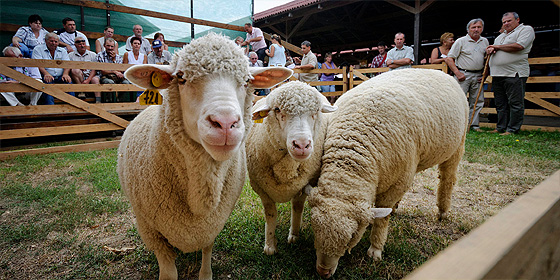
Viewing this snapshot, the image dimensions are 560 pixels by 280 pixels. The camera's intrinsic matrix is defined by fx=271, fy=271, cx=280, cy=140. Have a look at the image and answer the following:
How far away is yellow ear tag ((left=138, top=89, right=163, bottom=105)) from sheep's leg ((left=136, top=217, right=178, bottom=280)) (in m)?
0.77

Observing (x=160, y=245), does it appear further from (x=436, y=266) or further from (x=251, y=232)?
(x=436, y=266)

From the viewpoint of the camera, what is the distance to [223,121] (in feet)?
4.07

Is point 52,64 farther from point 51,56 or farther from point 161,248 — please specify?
point 161,248

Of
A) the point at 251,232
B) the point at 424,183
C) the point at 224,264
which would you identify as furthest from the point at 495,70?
the point at 224,264

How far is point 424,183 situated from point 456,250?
12.5 ft

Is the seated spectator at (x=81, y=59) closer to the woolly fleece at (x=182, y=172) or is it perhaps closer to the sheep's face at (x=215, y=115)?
the woolly fleece at (x=182, y=172)

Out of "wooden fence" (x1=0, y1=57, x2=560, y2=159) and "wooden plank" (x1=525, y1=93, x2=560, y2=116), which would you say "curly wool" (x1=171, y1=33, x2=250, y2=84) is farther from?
"wooden plank" (x1=525, y1=93, x2=560, y2=116)

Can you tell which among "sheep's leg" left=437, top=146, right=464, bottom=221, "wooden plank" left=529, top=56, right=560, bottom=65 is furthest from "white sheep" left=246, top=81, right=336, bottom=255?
"wooden plank" left=529, top=56, right=560, bottom=65

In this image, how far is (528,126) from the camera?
6.65 metres

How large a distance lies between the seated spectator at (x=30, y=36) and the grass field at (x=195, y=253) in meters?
3.79

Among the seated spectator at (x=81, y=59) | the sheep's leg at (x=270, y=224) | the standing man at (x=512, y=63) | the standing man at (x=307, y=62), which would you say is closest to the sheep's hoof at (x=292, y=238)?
the sheep's leg at (x=270, y=224)

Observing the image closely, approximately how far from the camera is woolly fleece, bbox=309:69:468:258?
188cm

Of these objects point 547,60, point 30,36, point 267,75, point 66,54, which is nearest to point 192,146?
point 267,75

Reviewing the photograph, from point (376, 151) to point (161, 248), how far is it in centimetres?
167
